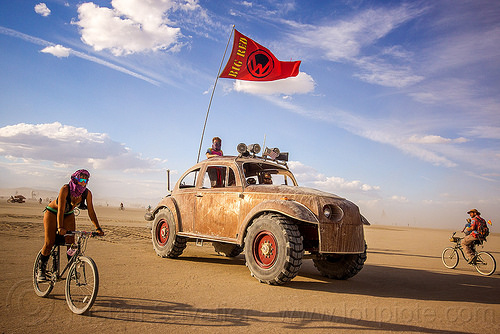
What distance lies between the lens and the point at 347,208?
660cm

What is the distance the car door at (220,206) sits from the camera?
23.9ft

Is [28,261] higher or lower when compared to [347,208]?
lower

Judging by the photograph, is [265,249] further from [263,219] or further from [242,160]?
[242,160]

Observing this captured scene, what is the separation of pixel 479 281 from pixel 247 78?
939 cm

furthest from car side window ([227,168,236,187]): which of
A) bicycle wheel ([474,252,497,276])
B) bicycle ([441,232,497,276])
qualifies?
bicycle wheel ([474,252,497,276])

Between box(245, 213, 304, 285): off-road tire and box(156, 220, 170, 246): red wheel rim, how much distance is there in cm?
320

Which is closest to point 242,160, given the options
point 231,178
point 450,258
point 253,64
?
point 231,178

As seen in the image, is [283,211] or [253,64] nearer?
[283,211]

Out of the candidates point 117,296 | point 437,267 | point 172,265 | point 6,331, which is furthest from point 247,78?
point 6,331

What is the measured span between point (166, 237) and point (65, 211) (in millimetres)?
4171

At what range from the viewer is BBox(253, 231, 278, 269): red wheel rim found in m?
6.26

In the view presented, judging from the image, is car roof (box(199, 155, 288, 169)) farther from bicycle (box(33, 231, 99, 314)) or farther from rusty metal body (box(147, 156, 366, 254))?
bicycle (box(33, 231, 99, 314))

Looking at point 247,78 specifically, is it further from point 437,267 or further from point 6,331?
point 6,331

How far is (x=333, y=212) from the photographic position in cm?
654
